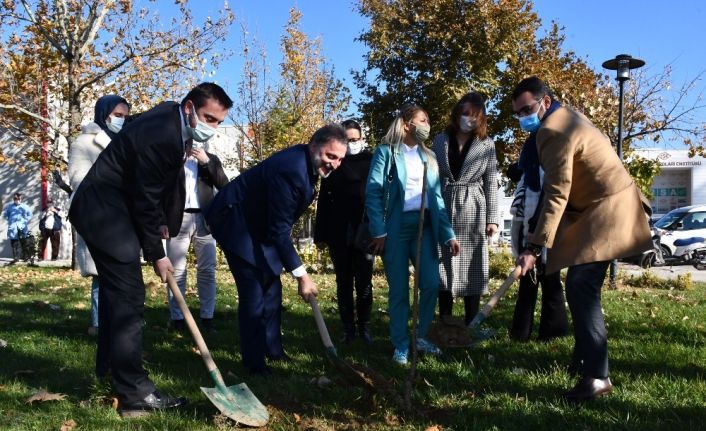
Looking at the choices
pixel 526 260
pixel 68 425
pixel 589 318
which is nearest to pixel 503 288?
pixel 526 260

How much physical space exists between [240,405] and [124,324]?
0.83m

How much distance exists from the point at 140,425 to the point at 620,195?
2.91 m

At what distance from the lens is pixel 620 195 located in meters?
3.66

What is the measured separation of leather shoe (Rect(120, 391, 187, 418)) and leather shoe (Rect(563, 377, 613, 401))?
7.30 feet

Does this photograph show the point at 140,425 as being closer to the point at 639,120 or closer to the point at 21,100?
the point at 21,100

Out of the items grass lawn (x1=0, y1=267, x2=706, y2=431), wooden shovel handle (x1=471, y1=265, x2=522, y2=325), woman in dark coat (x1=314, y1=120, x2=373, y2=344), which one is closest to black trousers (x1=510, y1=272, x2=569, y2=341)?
grass lawn (x1=0, y1=267, x2=706, y2=431)

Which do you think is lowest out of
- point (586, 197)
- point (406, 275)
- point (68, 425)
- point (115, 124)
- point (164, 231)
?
point (68, 425)

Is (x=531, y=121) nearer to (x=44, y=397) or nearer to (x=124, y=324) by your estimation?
(x=124, y=324)

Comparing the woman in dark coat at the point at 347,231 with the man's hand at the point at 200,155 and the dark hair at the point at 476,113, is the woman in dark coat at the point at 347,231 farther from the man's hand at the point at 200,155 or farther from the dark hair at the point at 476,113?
the man's hand at the point at 200,155

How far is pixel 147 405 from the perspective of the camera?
11.7ft

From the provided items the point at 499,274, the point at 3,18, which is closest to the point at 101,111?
the point at 499,274

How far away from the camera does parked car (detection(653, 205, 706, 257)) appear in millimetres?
19906

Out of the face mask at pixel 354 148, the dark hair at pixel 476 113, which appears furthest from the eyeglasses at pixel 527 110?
the face mask at pixel 354 148

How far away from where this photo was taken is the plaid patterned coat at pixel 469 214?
202 inches
